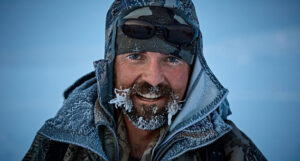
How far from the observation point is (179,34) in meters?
2.58

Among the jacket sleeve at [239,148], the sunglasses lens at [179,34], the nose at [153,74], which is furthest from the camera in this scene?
the sunglasses lens at [179,34]

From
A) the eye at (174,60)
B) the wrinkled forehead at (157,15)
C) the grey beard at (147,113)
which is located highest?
the wrinkled forehead at (157,15)

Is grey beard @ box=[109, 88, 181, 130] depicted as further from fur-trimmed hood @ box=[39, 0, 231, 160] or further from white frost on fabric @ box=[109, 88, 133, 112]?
fur-trimmed hood @ box=[39, 0, 231, 160]

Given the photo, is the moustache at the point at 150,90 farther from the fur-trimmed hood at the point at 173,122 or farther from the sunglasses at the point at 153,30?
the sunglasses at the point at 153,30

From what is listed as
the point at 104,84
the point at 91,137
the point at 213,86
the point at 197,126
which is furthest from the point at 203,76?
the point at 91,137

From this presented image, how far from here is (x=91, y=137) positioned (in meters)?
2.31

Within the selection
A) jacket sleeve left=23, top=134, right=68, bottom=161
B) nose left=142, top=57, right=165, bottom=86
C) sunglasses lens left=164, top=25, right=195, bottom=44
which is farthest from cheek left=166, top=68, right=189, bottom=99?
jacket sleeve left=23, top=134, right=68, bottom=161

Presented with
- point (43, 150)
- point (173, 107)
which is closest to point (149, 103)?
point (173, 107)

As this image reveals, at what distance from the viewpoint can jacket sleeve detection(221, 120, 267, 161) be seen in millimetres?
2255

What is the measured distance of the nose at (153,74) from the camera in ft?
8.01

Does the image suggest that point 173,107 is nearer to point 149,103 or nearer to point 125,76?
point 149,103

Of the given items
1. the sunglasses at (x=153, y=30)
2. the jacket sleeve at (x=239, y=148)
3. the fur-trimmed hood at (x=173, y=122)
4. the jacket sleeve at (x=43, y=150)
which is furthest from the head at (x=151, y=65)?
the jacket sleeve at (x=43, y=150)

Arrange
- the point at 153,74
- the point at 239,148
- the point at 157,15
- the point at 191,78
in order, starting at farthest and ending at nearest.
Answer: the point at 191,78
the point at 157,15
the point at 153,74
the point at 239,148

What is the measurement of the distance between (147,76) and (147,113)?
1.23 feet
